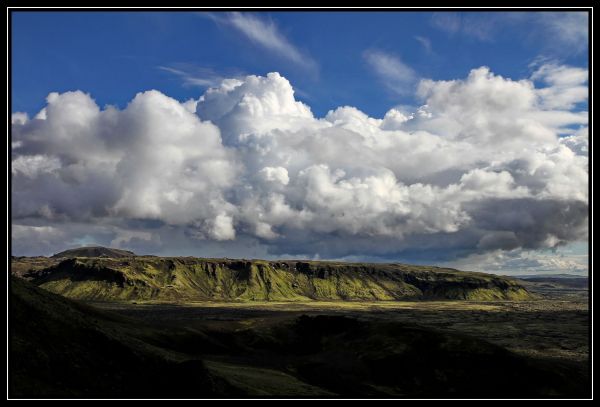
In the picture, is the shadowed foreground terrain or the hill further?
the shadowed foreground terrain

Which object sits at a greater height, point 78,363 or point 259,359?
point 78,363

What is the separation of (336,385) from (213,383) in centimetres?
3608

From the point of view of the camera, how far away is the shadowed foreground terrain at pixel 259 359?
53312 millimetres

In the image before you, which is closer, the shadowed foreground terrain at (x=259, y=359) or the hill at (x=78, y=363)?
the hill at (x=78, y=363)

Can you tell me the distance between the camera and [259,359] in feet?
354

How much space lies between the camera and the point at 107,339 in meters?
65.1

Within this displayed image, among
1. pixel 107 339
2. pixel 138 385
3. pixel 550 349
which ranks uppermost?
pixel 107 339

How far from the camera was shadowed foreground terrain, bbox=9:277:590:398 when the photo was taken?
53312mm

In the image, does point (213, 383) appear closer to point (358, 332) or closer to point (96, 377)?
point (96, 377)

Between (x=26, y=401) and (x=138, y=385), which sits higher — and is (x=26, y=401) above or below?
above

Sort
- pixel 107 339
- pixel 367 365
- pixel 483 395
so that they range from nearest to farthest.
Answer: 1. pixel 107 339
2. pixel 483 395
3. pixel 367 365

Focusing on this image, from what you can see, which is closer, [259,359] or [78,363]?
[78,363]

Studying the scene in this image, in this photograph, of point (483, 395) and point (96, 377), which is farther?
point (483, 395)
